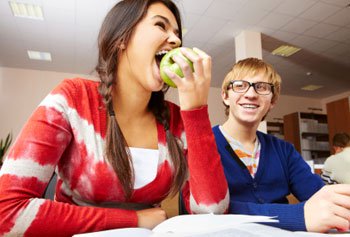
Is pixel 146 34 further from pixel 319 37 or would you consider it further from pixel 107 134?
pixel 319 37

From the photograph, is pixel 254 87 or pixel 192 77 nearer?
pixel 192 77

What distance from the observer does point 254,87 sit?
122cm

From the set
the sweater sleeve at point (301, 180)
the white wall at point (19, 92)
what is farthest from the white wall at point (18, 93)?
the sweater sleeve at point (301, 180)

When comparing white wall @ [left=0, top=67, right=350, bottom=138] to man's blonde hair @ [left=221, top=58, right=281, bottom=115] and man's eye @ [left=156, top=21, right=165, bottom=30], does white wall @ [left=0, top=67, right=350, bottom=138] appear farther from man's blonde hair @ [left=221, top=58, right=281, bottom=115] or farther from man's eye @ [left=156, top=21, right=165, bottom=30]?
man's eye @ [left=156, top=21, right=165, bottom=30]

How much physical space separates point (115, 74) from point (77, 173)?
1.14 feet

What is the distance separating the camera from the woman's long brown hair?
2.78 ft

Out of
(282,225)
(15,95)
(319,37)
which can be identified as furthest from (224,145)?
(15,95)

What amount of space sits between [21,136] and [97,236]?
36 cm

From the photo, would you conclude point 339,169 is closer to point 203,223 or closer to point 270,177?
point 270,177

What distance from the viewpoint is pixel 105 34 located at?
3.21 ft

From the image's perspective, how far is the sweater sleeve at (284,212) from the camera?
684 mm

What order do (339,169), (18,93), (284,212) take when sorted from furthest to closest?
1. (18,93)
2. (339,169)
3. (284,212)

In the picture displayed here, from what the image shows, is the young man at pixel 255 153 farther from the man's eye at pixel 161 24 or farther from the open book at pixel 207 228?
the man's eye at pixel 161 24

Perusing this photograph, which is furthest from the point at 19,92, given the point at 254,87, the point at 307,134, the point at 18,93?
the point at 307,134
